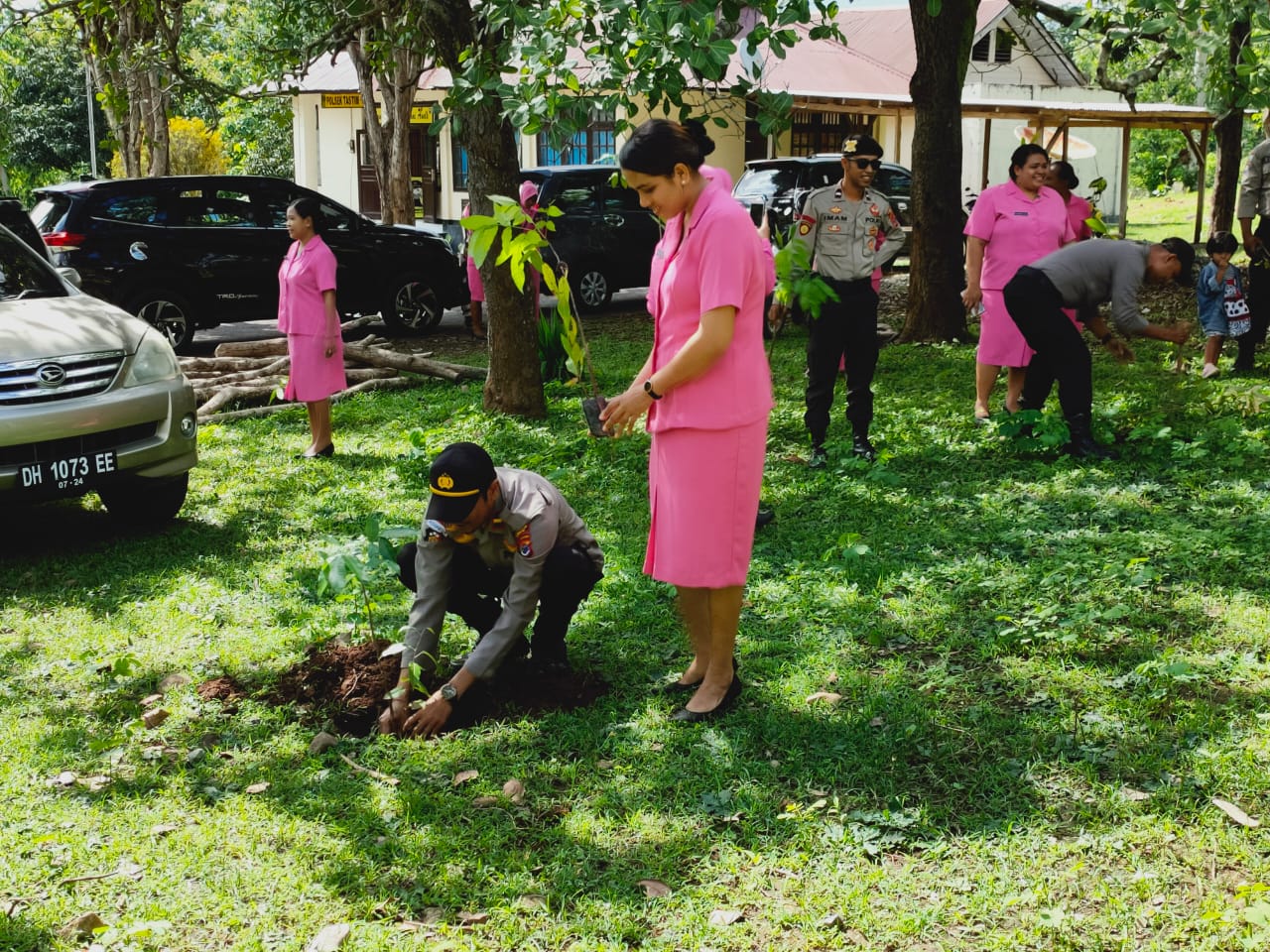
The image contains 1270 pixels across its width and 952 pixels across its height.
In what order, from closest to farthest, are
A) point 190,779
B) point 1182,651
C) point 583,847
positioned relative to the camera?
point 583,847 → point 190,779 → point 1182,651

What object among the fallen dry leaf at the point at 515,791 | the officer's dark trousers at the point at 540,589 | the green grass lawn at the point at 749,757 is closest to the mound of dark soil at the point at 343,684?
the green grass lawn at the point at 749,757

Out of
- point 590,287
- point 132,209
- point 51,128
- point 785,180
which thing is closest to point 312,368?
point 132,209

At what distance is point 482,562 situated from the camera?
467 cm

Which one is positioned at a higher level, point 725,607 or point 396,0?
point 396,0

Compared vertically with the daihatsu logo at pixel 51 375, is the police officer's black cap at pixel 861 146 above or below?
above

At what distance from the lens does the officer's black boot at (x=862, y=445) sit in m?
8.07

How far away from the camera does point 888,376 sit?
1106 cm

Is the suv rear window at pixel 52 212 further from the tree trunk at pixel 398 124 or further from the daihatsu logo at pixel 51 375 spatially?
the tree trunk at pixel 398 124

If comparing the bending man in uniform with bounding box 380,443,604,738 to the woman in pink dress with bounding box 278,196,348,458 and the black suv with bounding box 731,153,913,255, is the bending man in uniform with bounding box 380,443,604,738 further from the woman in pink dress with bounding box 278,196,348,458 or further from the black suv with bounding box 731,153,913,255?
the black suv with bounding box 731,153,913,255

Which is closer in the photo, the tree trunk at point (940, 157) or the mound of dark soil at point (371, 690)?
the mound of dark soil at point (371, 690)

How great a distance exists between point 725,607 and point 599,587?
1654 millimetres

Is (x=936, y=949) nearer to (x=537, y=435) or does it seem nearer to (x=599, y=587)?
(x=599, y=587)

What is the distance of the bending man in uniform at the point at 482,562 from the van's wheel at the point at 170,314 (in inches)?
396

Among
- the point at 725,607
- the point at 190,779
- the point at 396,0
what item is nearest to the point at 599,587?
the point at 725,607
